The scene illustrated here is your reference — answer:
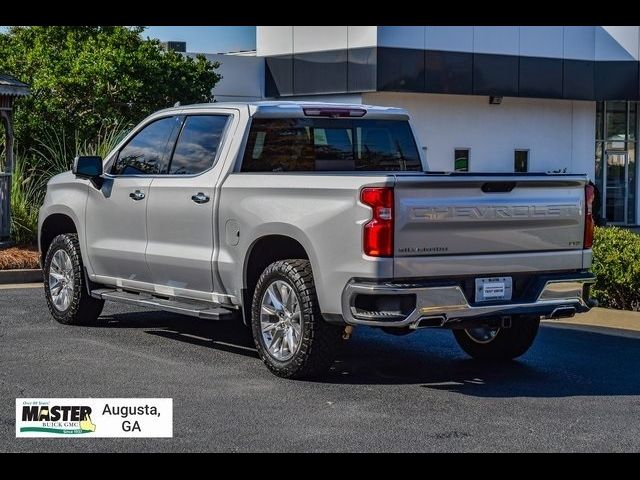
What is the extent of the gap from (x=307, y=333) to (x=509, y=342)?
2023 millimetres

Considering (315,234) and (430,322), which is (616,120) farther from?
(430,322)

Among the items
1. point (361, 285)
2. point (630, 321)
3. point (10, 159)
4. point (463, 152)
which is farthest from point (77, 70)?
point (361, 285)

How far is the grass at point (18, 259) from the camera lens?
15.8 m

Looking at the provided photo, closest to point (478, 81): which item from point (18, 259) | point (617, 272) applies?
point (18, 259)

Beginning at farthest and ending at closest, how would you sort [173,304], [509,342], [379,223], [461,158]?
[461,158] → [173,304] → [509,342] → [379,223]

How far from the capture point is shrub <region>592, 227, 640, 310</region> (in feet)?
41.8

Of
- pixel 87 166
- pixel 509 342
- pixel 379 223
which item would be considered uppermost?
pixel 87 166

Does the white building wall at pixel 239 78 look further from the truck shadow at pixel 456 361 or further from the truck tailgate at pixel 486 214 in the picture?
the truck tailgate at pixel 486 214

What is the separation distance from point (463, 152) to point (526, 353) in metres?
23.4

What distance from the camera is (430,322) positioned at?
8.26 m

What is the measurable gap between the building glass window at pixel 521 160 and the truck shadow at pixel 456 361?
897 inches
